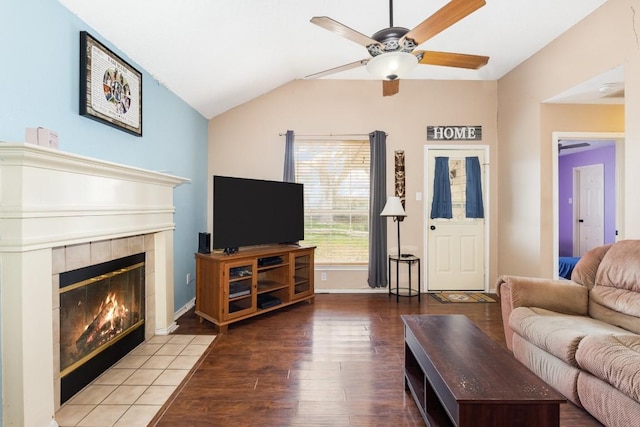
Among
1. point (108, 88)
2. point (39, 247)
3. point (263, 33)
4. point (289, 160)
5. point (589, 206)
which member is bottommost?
point (39, 247)

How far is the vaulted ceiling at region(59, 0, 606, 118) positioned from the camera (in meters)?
2.35

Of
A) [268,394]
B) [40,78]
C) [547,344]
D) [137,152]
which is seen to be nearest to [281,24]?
[137,152]

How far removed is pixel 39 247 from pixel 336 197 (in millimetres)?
3387

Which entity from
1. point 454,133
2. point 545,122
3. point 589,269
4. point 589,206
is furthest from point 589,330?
point 589,206

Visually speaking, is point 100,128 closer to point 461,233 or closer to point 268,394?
point 268,394

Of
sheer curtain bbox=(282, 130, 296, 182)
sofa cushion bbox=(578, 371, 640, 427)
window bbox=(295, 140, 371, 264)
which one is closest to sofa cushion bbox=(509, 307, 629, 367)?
sofa cushion bbox=(578, 371, 640, 427)

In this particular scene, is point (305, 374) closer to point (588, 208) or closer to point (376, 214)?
point (376, 214)

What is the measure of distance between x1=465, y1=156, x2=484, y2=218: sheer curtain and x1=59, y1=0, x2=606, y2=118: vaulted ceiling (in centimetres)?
129

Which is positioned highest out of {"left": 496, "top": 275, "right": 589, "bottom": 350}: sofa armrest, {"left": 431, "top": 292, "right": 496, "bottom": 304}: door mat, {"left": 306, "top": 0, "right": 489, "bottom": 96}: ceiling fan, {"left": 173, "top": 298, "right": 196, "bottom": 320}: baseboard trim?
{"left": 306, "top": 0, "right": 489, "bottom": 96}: ceiling fan

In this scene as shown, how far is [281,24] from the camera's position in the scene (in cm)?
296

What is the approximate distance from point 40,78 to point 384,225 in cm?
374

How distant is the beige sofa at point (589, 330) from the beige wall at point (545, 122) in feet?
2.08

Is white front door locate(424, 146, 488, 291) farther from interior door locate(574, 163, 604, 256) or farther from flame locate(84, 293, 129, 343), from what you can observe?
flame locate(84, 293, 129, 343)

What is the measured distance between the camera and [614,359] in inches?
61.3
